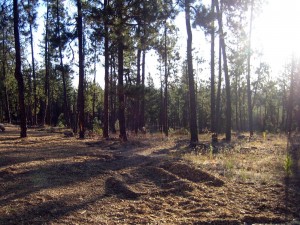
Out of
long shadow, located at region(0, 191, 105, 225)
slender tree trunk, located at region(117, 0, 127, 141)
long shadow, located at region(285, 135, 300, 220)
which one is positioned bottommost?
long shadow, located at region(285, 135, 300, 220)

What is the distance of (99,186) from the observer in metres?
7.71

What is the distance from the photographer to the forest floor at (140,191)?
5.84m

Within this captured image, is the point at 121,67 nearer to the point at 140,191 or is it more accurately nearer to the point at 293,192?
the point at 140,191

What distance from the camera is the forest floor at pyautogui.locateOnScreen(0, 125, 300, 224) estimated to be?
5.84 m

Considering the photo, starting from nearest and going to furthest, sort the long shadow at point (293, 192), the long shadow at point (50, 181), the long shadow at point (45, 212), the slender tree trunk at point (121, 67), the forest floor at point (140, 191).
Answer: the long shadow at point (45, 212) < the long shadow at point (50, 181) < the forest floor at point (140, 191) < the long shadow at point (293, 192) < the slender tree trunk at point (121, 67)

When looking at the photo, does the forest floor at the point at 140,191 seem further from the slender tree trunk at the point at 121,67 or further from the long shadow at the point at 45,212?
the slender tree trunk at the point at 121,67

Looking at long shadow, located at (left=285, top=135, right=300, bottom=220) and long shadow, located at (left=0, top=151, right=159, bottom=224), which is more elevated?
long shadow, located at (left=0, top=151, right=159, bottom=224)

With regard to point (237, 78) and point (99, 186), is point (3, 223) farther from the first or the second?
point (237, 78)

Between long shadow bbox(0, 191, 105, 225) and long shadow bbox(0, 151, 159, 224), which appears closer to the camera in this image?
long shadow bbox(0, 191, 105, 225)

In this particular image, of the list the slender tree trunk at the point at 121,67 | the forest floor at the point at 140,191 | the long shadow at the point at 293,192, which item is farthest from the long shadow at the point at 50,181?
the slender tree trunk at the point at 121,67

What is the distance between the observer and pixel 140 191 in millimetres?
7406

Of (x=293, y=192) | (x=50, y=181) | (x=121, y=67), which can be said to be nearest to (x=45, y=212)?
(x=50, y=181)

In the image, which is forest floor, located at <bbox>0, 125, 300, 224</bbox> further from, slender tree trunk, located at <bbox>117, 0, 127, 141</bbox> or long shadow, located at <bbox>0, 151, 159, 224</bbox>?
slender tree trunk, located at <bbox>117, 0, 127, 141</bbox>

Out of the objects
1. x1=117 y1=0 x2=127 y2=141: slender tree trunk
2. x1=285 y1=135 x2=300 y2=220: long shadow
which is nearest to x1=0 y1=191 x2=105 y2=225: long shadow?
x1=285 y1=135 x2=300 y2=220: long shadow
